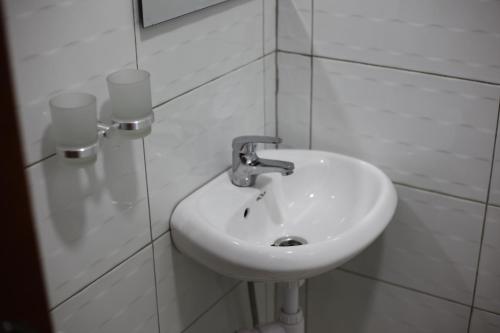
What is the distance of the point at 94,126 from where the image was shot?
3.49ft

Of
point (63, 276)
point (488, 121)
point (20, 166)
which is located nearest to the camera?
point (20, 166)

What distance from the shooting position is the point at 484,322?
1.68m

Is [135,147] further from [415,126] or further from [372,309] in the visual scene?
[372,309]

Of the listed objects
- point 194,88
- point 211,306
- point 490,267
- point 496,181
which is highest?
point 194,88

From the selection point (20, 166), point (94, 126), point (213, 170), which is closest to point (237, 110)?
point (213, 170)

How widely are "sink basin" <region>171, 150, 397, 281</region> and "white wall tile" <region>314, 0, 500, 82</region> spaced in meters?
0.28

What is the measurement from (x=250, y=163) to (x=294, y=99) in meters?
0.29

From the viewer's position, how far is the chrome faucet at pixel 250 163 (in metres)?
1.51

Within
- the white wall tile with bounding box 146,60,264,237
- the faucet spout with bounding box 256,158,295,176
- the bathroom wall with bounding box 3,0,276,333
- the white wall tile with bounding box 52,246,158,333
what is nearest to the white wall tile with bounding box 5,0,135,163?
the bathroom wall with bounding box 3,0,276,333

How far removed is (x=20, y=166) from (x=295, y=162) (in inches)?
48.1

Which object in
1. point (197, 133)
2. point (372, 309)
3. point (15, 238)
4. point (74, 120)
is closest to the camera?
point (15, 238)

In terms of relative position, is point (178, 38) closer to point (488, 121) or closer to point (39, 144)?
point (39, 144)

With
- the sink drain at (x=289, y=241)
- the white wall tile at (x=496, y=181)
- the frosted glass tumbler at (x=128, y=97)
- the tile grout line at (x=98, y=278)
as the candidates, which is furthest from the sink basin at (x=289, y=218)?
the frosted glass tumbler at (x=128, y=97)

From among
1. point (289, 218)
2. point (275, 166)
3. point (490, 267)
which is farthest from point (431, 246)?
point (275, 166)
